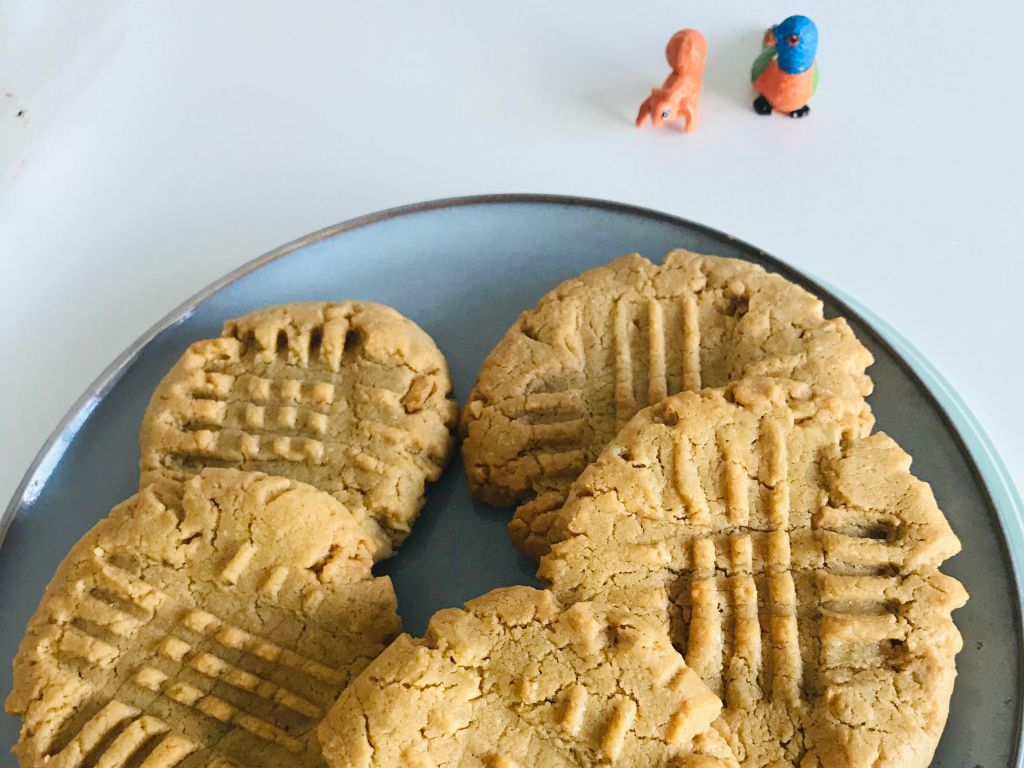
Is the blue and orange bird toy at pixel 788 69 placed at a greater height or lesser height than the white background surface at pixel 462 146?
greater

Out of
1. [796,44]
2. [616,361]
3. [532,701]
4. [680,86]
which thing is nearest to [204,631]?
[532,701]

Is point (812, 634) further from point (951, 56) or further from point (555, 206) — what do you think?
point (951, 56)

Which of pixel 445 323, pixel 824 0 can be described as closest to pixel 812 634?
pixel 445 323

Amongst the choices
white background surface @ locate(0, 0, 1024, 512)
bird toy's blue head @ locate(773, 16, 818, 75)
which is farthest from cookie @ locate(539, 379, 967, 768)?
bird toy's blue head @ locate(773, 16, 818, 75)

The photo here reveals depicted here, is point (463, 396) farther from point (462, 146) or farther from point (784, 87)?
point (784, 87)

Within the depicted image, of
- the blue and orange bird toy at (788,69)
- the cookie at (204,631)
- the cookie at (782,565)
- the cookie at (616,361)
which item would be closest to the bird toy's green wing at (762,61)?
the blue and orange bird toy at (788,69)

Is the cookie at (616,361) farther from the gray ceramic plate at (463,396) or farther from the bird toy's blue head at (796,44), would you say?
the bird toy's blue head at (796,44)
